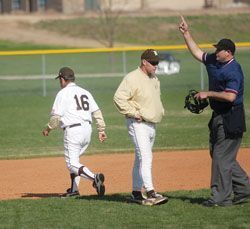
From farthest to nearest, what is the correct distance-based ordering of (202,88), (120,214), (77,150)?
(202,88) → (77,150) → (120,214)

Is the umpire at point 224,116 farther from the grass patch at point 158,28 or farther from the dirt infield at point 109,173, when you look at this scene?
the grass patch at point 158,28

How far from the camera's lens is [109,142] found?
17.8 metres

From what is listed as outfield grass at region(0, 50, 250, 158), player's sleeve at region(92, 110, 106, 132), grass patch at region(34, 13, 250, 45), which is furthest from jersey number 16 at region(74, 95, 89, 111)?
grass patch at region(34, 13, 250, 45)

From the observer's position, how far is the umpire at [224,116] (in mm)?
9680

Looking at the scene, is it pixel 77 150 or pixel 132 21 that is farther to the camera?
pixel 132 21

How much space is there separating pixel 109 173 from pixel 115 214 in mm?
4061

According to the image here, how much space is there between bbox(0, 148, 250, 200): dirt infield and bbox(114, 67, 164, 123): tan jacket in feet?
6.79

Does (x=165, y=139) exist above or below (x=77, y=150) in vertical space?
below

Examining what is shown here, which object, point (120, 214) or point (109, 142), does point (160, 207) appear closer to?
point (120, 214)

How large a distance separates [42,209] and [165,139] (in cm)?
828

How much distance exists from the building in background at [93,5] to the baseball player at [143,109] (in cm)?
5614

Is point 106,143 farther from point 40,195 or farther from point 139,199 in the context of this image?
→ point 139,199

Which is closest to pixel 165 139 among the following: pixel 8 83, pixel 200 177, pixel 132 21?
pixel 200 177

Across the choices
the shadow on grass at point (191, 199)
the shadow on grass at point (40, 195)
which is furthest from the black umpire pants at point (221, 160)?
the shadow on grass at point (40, 195)
